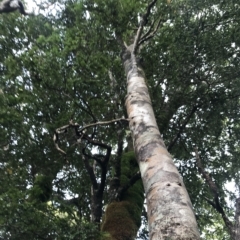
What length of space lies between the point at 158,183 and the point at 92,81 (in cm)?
384

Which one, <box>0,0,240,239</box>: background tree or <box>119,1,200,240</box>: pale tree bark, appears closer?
<box>119,1,200,240</box>: pale tree bark

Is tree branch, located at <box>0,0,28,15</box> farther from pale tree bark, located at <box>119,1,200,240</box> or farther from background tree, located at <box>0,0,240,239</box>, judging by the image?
pale tree bark, located at <box>119,1,200,240</box>

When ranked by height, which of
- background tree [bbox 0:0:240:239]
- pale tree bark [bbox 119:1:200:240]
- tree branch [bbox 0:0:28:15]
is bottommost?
pale tree bark [bbox 119:1:200:240]

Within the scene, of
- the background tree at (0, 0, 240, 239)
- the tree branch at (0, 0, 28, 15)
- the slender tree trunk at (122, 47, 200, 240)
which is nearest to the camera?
the slender tree trunk at (122, 47, 200, 240)

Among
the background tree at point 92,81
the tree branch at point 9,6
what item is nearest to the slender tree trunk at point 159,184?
the background tree at point 92,81

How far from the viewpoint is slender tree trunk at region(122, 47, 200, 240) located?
2373 mm

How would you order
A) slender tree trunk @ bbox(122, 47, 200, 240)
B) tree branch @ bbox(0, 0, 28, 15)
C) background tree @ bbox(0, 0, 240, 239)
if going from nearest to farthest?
slender tree trunk @ bbox(122, 47, 200, 240)
background tree @ bbox(0, 0, 240, 239)
tree branch @ bbox(0, 0, 28, 15)

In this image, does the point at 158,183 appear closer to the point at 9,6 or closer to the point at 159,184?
the point at 159,184

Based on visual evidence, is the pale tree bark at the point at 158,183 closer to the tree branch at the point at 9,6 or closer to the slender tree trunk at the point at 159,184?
the slender tree trunk at the point at 159,184

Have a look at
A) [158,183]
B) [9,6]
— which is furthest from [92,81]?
[158,183]

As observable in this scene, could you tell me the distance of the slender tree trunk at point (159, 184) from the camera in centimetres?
237

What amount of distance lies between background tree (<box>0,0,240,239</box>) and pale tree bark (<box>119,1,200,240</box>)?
194 centimetres

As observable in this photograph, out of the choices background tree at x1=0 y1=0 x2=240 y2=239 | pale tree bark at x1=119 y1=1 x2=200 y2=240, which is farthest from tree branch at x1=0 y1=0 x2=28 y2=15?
pale tree bark at x1=119 y1=1 x2=200 y2=240

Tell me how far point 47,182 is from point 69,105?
1.63 metres
